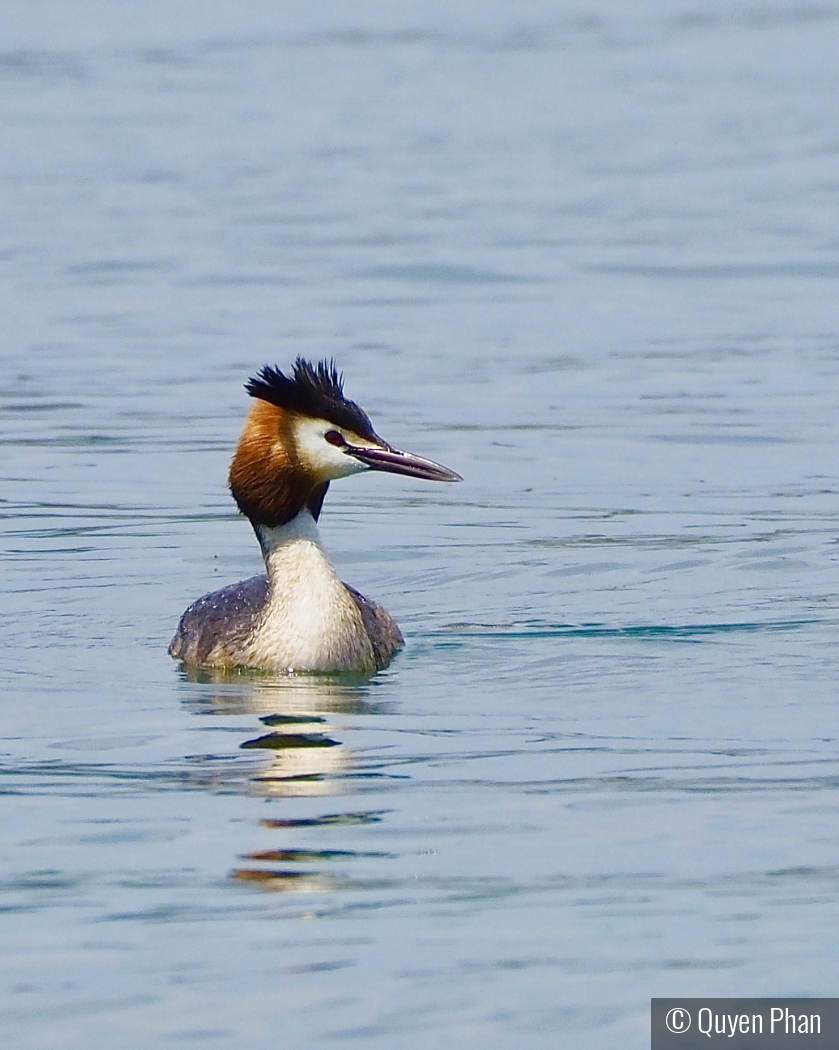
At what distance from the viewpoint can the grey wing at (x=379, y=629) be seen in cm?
1031

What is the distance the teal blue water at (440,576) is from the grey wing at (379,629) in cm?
12

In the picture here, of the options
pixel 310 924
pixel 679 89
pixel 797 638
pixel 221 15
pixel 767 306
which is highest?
pixel 221 15

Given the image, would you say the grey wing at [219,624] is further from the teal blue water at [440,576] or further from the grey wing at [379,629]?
the grey wing at [379,629]

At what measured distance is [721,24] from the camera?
126 feet

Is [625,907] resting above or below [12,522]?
below

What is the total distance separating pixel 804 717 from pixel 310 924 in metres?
2.89

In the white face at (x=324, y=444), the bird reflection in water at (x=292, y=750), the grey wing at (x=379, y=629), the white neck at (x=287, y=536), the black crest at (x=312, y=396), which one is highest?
the black crest at (x=312, y=396)

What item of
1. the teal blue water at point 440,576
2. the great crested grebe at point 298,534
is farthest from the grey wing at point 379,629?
the teal blue water at point 440,576

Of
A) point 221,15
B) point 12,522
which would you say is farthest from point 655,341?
point 221,15

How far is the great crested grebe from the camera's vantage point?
1020 cm

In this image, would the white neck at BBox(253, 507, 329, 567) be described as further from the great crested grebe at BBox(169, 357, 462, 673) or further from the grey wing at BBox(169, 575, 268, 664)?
the grey wing at BBox(169, 575, 268, 664)

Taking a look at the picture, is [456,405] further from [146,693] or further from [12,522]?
[146,693]

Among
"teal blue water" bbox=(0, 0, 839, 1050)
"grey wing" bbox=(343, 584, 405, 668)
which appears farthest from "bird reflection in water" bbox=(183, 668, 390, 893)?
"grey wing" bbox=(343, 584, 405, 668)

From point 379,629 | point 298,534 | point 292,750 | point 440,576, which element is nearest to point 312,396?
point 298,534
